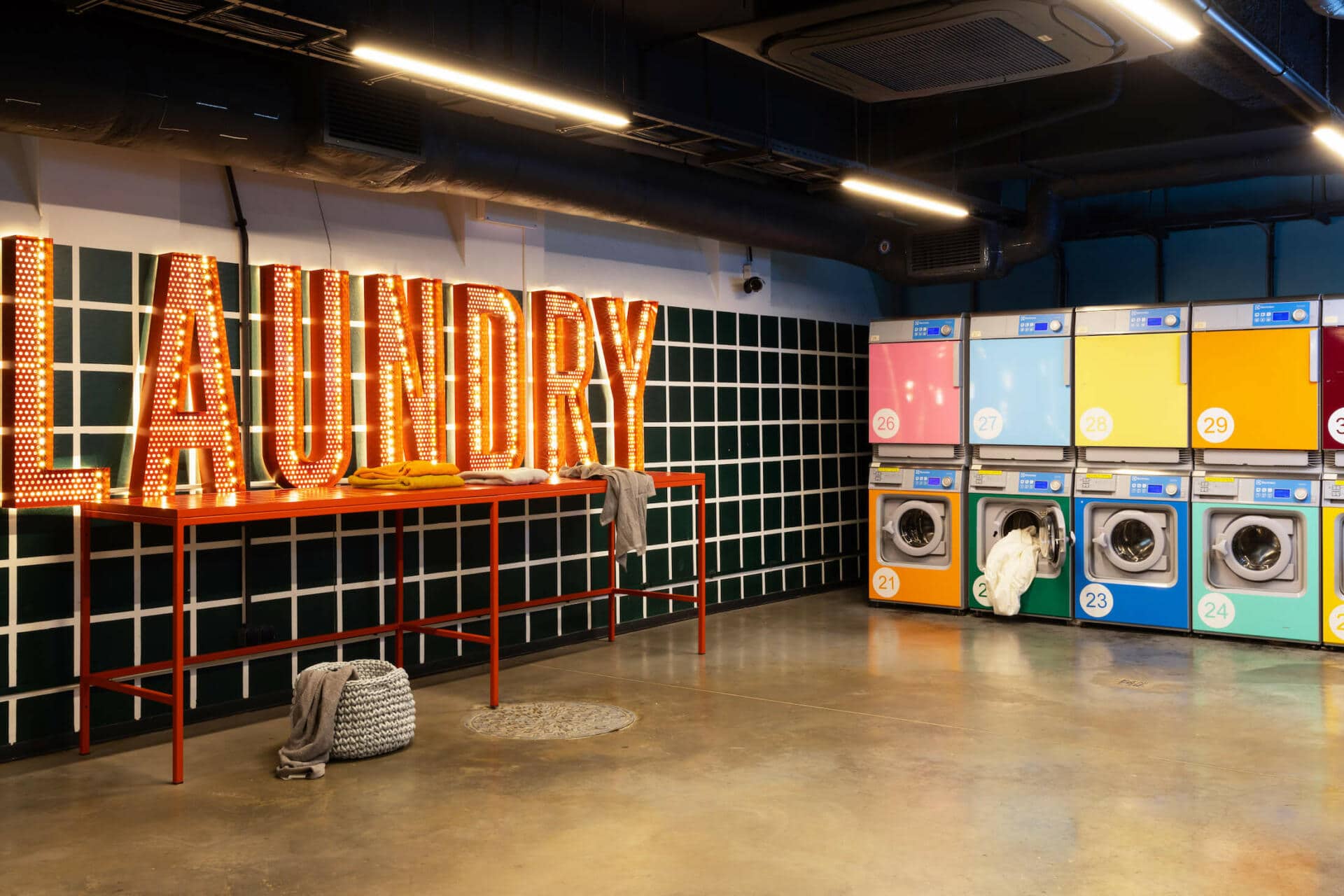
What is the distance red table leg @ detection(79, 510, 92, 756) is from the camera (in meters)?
4.73

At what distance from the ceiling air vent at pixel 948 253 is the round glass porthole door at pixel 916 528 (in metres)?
1.96

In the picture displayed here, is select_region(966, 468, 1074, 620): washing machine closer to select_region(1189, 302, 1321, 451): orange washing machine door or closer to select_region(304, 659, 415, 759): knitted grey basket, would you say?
select_region(1189, 302, 1321, 451): orange washing machine door

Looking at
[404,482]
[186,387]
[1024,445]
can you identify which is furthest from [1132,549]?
[186,387]

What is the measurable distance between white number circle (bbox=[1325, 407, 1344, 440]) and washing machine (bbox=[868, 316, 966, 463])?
2340 millimetres

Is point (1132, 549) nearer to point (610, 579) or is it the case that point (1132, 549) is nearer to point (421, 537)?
point (610, 579)

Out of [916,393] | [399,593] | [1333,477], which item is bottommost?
[399,593]

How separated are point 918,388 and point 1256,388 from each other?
228 cm

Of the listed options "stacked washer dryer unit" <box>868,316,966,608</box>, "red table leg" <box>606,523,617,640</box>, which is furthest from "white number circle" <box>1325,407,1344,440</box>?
"red table leg" <box>606,523,617,640</box>

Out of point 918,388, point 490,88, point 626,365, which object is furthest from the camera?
point 918,388

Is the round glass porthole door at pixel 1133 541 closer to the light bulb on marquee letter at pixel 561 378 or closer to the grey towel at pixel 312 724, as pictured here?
the light bulb on marquee letter at pixel 561 378

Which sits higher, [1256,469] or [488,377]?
[488,377]

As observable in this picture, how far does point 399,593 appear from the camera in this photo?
603 cm

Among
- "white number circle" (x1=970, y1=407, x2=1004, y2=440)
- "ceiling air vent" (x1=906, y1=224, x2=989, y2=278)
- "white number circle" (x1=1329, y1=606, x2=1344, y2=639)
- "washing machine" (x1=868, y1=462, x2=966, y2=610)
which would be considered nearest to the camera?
"white number circle" (x1=1329, y1=606, x2=1344, y2=639)

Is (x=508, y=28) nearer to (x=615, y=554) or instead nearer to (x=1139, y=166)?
(x=615, y=554)
